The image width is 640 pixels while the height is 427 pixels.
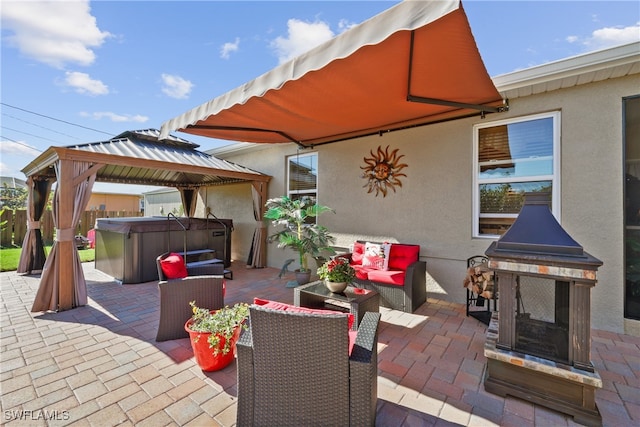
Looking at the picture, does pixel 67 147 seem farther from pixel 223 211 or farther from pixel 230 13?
pixel 223 211

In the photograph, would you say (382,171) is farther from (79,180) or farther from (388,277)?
(79,180)

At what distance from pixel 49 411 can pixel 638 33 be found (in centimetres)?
693

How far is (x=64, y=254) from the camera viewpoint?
4.17m

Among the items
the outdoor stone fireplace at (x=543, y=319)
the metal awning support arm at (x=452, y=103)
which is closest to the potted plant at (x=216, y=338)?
the outdoor stone fireplace at (x=543, y=319)

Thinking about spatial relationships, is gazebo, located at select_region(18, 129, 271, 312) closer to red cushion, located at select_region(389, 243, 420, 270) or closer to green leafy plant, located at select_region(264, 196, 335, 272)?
green leafy plant, located at select_region(264, 196, 335, 272)

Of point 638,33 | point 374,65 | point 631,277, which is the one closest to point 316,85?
Answer: point 374,65

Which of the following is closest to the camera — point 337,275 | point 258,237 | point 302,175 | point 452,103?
point 337,275

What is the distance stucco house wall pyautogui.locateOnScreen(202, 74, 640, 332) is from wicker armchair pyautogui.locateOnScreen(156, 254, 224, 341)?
3282mm

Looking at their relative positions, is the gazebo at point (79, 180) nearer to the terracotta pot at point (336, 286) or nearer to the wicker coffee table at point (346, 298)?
the wicker coffee table at point (346, 298)

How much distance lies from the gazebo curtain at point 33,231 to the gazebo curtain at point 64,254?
2.93m

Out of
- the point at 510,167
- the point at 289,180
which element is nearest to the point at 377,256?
the point at 510,167

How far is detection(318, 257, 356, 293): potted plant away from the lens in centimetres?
343

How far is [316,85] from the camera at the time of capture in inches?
118

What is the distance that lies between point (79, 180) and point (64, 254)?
119 cm
